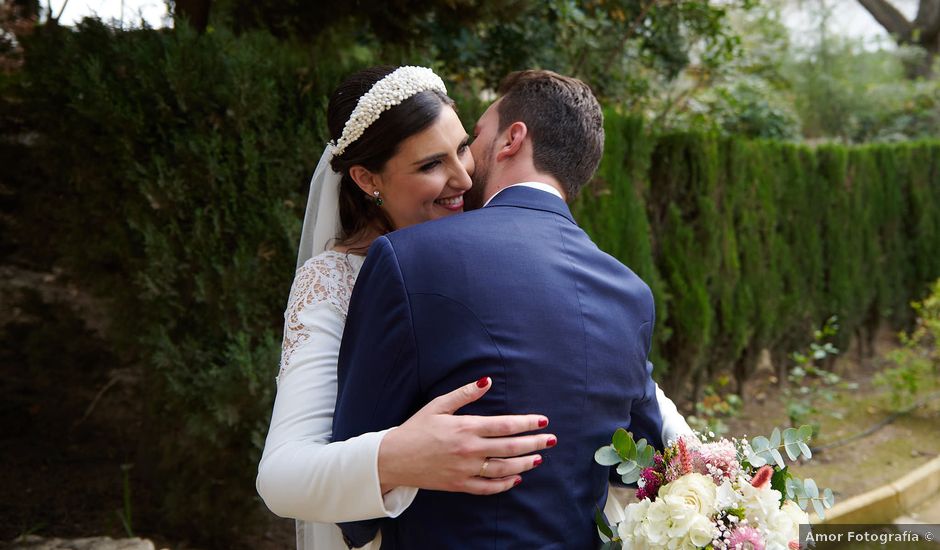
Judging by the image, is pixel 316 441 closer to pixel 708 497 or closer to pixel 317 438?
pixel 317 438

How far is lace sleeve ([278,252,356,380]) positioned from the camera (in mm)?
1725

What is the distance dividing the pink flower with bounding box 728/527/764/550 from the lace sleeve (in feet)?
3.33

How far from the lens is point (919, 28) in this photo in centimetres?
1767

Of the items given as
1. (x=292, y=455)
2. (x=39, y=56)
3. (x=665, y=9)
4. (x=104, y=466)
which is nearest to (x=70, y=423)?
(x=104, y=466)

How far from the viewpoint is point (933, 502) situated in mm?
5281

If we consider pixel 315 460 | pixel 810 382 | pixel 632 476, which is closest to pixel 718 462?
pixel 632 476

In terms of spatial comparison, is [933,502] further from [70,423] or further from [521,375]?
[70,423]

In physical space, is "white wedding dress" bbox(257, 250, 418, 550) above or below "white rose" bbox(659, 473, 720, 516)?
above

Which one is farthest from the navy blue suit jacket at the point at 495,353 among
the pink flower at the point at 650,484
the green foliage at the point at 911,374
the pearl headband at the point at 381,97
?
the green foliage at the point at 911,374

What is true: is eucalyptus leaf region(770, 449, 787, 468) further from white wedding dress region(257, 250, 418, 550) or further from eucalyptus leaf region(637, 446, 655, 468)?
white wedding dress region(257, 250, 418, 550)

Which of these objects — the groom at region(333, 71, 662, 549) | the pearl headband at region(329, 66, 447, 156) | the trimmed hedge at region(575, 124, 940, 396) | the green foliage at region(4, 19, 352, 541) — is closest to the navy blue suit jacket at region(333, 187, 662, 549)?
the groom at region(333, 71, 662, 549)

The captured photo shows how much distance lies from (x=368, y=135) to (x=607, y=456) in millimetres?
1087

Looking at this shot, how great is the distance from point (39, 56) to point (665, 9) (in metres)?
4.85

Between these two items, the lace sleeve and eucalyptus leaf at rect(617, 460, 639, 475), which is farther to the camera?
the lace sleeve
